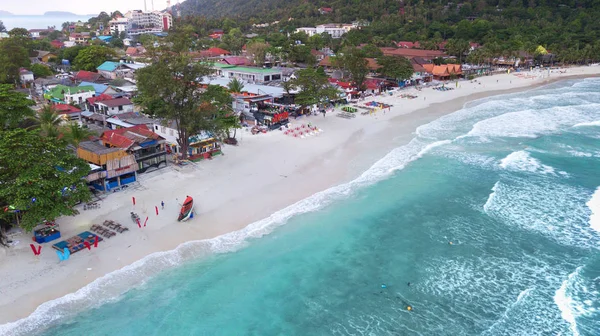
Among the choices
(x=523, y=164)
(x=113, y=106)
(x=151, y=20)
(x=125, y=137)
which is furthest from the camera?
(x=151, y=20)

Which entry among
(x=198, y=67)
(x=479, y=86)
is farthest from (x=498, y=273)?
(x=479, y=86)

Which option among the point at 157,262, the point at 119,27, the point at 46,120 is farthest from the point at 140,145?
the point at 119,27

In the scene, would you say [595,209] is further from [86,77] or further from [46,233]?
[86,77]

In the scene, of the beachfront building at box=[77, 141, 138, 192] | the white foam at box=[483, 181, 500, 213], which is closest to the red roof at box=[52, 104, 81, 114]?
the beachfront building at box=[77, 141, 138, 192]

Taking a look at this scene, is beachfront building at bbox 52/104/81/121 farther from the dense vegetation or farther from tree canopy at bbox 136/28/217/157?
the dense vegetation

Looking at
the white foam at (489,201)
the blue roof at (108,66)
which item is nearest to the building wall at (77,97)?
the blue roof at (108,66)

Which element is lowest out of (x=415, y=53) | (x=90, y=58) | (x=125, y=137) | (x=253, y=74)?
(x=125, y=137)

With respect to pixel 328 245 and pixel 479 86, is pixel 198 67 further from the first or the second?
pixel 479 86
